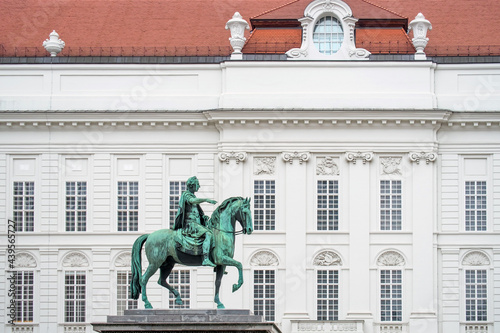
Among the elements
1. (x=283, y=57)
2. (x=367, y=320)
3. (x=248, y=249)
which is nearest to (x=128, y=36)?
(x=283, y=57)

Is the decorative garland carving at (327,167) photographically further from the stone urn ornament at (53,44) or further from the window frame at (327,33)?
the stone urn ornament at (53,44)

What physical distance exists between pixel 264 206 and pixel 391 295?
5568 millimetres

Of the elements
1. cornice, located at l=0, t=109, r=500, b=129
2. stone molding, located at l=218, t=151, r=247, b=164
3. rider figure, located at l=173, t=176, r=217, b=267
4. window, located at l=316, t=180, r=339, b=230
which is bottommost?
rider figure, located at l=173, t=176, r=217, b=267

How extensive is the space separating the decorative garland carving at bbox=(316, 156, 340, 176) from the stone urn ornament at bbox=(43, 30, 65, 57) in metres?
10.6

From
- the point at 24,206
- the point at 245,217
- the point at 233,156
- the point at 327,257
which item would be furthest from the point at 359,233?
the point at 245,217

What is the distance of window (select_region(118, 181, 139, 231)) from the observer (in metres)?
51.1

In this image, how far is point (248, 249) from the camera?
50594 mm

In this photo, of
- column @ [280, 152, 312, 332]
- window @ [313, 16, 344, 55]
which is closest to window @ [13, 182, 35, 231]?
column @ [280, 152, 312, 332]

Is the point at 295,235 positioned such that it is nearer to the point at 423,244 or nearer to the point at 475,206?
the point at 423,244

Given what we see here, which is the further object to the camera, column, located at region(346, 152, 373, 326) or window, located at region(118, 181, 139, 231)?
window, located at region(118, 181, 139, 231)

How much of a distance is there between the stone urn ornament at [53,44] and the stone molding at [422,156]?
1363 cm

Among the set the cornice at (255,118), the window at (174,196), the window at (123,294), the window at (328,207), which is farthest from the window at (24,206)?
the window at (328,207)

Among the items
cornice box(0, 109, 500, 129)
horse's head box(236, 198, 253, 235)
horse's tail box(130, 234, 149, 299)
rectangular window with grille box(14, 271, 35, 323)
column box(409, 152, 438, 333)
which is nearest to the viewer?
horse's head box(236, 198, 253, 235)

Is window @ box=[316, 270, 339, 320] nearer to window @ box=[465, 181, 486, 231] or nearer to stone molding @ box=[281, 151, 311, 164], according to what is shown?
stone molding @ box=[281, 151, 311, 164]
